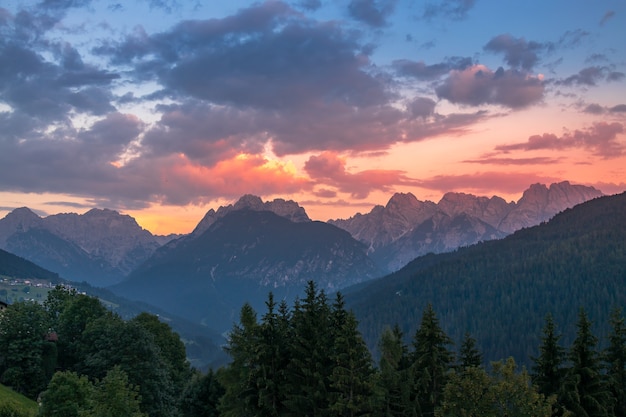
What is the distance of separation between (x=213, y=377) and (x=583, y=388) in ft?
191

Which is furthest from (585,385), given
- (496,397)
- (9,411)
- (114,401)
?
(9,411)

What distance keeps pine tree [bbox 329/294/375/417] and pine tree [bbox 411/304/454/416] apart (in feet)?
22.3

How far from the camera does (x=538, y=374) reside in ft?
196

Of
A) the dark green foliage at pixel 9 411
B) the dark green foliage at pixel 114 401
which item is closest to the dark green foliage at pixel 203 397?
the dark green foliage at pixel 9 411

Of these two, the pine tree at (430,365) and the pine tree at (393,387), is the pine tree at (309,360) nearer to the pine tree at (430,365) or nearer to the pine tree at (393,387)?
the pine tree at (393,387)

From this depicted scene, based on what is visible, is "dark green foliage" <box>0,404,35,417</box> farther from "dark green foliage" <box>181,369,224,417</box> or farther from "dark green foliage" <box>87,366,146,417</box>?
"dark green foliage" <box>181,369,224,417</box>

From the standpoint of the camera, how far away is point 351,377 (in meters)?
56.4

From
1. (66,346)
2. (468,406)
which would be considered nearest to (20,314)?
(66,346)

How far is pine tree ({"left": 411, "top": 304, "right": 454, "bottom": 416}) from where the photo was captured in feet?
204

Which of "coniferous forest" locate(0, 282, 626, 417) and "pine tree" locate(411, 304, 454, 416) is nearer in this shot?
"coniferous forest" locate(0, 282, 626, 417)

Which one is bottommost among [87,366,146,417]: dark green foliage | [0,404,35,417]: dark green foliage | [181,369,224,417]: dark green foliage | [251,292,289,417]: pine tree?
[181,369,224,417]: dark green foliage

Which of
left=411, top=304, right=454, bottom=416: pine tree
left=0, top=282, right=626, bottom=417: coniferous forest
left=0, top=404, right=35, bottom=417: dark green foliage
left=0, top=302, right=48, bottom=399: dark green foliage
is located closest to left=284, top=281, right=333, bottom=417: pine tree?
left=0, top=282, right=626, bottom=417: coniferous forest

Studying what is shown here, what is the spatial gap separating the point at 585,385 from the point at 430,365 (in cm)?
1483

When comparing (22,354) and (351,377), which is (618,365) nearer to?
(351,377)
